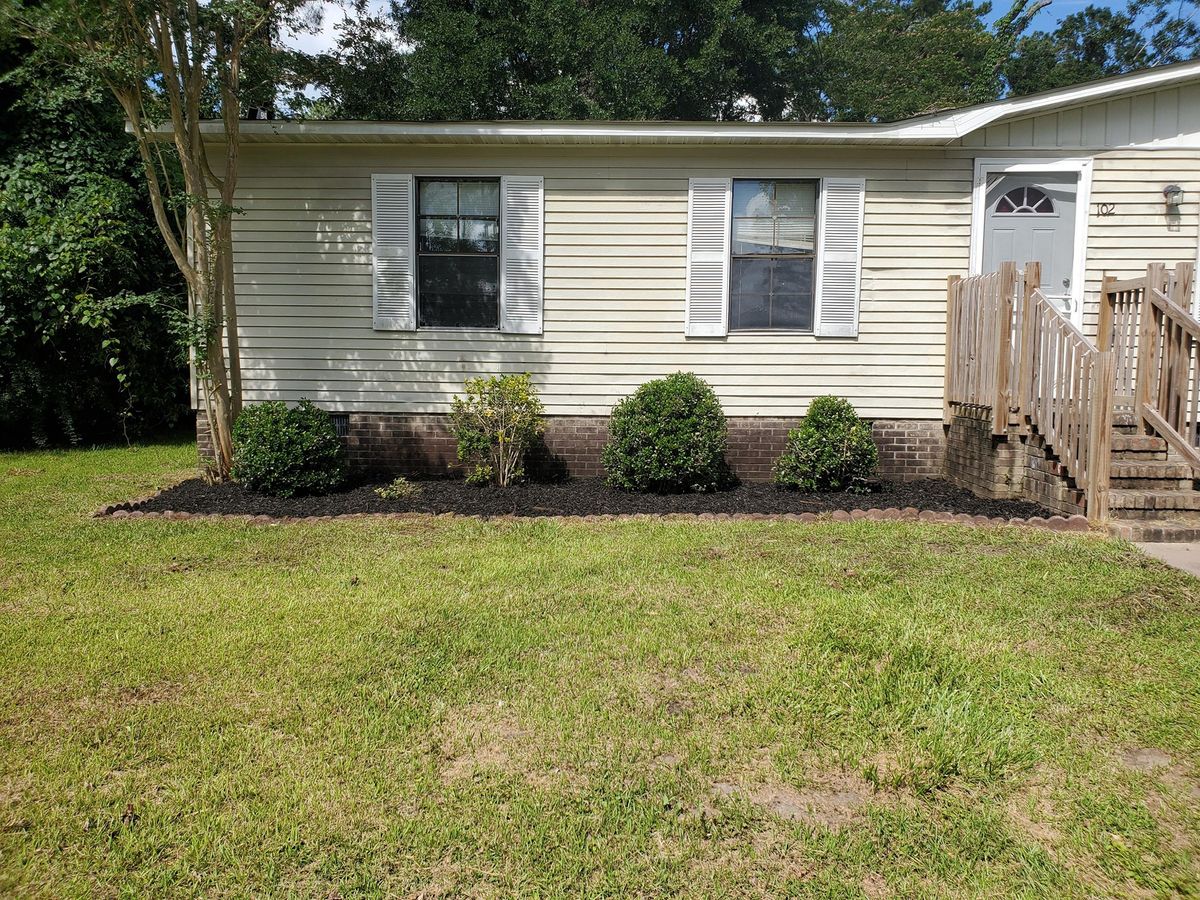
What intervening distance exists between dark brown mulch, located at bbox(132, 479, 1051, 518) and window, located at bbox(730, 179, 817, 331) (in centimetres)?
175

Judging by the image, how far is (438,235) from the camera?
8.16m

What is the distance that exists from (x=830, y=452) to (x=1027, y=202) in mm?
3220

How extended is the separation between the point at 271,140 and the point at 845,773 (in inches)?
292

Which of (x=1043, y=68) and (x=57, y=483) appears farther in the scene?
(x=1043, y=68)

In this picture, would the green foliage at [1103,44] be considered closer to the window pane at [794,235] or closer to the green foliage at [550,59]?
the green foliage at [550,59]

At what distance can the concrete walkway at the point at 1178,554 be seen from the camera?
16.2 ft

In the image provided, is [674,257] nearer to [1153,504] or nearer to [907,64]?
[1153,504]

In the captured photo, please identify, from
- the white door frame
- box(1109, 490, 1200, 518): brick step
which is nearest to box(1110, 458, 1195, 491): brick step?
box(1109, 490, 1200, 518): brick step

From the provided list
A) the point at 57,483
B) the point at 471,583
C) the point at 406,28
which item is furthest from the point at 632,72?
the point at 471,583

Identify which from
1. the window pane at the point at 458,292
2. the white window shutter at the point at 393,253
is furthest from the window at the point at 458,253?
the white window shutter at the point at 393,253

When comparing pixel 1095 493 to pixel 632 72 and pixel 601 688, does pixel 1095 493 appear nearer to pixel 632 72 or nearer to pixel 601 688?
pixel 601 688

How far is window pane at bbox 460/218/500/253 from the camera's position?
26.7ft

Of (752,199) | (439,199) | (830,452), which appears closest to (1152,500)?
(830,452)

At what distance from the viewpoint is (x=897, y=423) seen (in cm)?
809
